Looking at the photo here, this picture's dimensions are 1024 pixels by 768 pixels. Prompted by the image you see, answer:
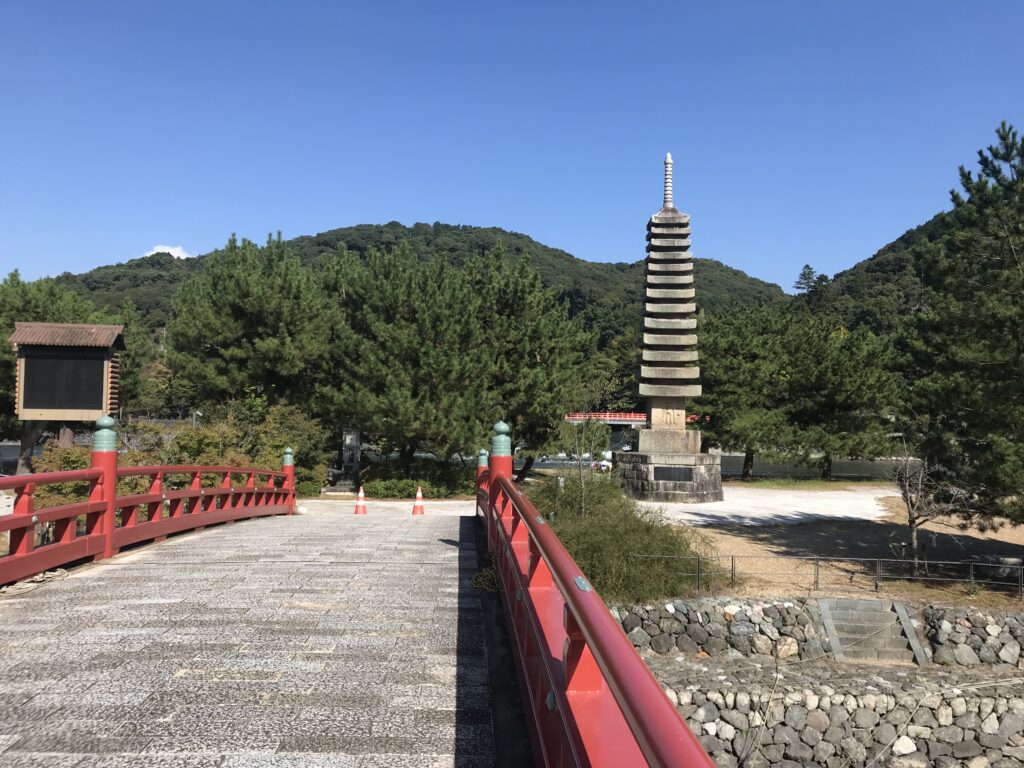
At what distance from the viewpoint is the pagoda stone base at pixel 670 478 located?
2548 cm

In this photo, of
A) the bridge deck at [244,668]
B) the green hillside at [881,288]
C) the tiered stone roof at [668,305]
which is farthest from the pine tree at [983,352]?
the green hillside at [881,288]

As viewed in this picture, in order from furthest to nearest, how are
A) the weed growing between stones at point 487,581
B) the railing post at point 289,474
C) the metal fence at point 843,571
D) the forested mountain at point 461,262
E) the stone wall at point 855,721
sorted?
the forested mountain at point 461,262, the railing post at point 289,474, the metal fence at point 843,571, the stone wall at point 855,721, the weed growing between stones at point 487,581

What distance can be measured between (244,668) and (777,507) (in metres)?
24.9

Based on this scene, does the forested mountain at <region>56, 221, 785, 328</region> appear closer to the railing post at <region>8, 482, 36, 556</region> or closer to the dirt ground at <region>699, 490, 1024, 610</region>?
the dirt ground at <region>699, 490, 1024, 610</region>

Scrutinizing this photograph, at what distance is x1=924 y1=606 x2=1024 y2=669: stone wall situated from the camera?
13852 mm

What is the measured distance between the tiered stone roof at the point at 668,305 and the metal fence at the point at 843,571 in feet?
33.4

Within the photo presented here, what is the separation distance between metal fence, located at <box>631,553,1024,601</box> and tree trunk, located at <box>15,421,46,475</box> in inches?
1092

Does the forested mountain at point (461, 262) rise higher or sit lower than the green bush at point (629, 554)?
higher

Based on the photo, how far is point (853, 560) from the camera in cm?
1636

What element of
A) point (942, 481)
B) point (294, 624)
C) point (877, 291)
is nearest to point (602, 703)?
point (294, 624)

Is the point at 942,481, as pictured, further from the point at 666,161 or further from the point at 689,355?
the point at 666,161

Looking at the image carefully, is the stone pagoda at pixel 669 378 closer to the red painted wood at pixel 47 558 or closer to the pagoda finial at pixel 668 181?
the pagoda finial at pixel 668 181

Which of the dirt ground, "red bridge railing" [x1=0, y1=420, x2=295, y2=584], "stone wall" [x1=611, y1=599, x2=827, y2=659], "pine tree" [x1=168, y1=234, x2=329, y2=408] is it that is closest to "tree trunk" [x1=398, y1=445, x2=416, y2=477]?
"pine tree" [x1=168, y1=234, x2=329, y2=408]

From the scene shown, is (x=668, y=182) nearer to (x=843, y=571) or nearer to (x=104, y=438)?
(x=843, y=571)
